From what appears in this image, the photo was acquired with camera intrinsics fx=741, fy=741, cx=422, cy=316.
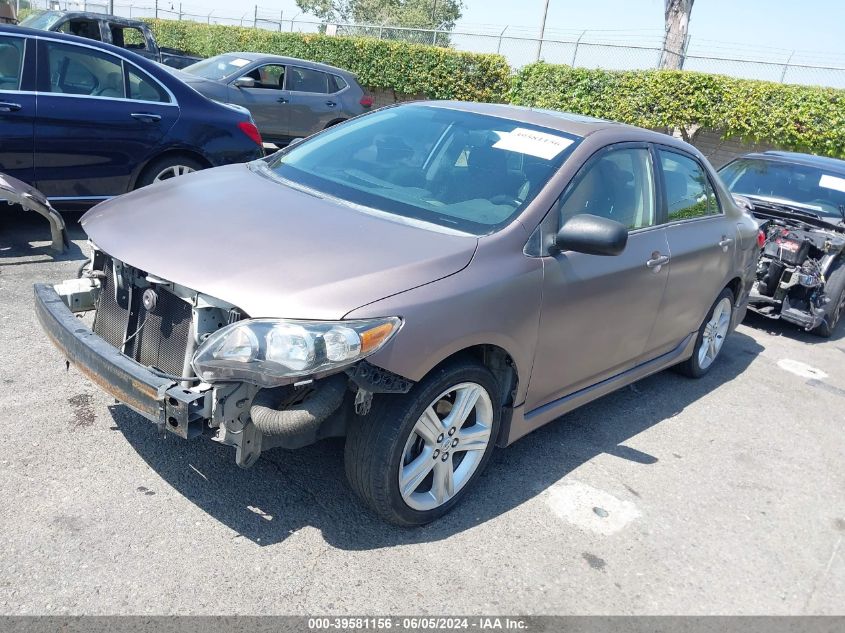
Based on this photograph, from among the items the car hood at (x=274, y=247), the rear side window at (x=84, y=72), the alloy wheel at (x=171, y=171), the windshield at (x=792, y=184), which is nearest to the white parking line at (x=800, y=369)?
the windshield at (x=792, y=184)

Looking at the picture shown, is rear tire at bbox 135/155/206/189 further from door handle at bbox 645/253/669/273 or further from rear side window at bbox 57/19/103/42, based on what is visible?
rear side window at bbox 57/19/103/42

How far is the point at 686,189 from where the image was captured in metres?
4.82

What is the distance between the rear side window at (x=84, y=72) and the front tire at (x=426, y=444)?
4872 millimetres

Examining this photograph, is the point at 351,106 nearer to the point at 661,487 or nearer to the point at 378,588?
the point at 661,487

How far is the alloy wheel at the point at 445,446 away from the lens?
3.11 meters

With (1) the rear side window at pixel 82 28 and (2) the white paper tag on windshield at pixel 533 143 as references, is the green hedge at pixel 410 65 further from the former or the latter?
(2) the white paper tag on windshield at pixel 533 143

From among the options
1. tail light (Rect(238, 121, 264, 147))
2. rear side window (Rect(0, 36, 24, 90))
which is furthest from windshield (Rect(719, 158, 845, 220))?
rear side window (Rect(0, 36, 24, 90))

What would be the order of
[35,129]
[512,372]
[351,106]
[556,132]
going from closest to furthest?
[512,372]
[556,132]
[35,129]
[351,106]

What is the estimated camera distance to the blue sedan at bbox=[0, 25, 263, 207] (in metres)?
6.02

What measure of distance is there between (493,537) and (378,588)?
0.66m

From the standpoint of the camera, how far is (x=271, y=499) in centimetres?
328

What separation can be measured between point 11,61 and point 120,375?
4.50m

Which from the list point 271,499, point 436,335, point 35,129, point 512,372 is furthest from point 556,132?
point 35,129

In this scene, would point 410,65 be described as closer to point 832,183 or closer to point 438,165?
point 832,183
